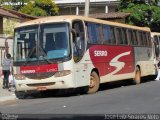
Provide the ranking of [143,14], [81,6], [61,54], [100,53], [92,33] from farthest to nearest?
[81,6]
[143,14]
[100,53]
[92,33]
[61,54]

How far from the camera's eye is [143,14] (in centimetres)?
4981

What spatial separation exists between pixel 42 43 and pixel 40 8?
46.6 meters

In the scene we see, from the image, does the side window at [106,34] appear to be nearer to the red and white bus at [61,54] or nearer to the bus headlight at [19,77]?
the red and white bus at [61,54]

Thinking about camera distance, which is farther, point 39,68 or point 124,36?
point 124,36

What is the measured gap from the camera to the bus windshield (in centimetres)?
2016

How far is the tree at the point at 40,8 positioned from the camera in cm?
6400

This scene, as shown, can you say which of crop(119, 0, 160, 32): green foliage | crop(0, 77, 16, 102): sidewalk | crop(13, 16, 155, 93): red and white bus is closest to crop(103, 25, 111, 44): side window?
crop(13, 16, 155, 93): red and white bus

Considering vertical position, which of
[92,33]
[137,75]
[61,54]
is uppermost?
[92,33]

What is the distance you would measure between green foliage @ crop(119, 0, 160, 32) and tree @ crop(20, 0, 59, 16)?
52.3 ft

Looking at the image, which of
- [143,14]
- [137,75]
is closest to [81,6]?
[143,14]

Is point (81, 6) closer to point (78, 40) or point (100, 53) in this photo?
point (100, 53)

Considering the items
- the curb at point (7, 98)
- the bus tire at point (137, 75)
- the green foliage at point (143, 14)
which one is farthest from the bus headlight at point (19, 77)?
the green foliage at point (143, 14)

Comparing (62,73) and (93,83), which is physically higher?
(62,73)

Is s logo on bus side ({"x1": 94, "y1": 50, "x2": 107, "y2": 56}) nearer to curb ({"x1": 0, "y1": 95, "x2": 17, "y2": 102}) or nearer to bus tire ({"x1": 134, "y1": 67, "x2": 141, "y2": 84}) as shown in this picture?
curb ({"x1": 0, "y1": 95, "x2": 17, "y2": 102})
